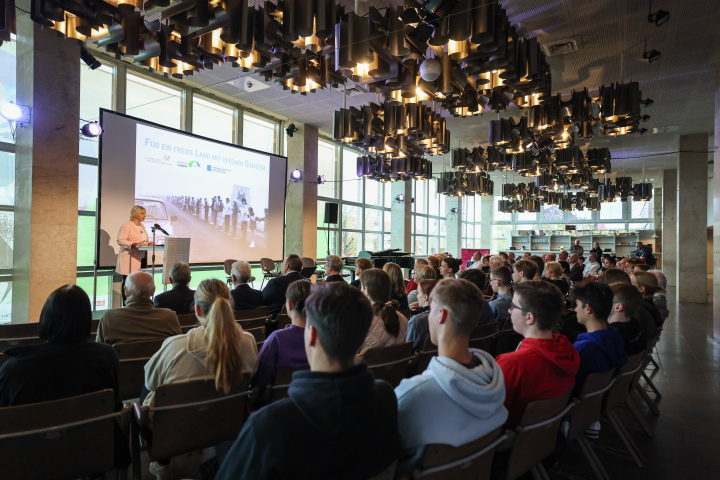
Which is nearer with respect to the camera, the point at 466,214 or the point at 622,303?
the point at 622,303

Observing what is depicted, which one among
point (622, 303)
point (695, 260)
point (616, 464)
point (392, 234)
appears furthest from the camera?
point (392, 234)

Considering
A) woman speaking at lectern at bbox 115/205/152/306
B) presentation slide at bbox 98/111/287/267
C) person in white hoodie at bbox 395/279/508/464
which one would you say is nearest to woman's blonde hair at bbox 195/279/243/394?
person in white hoodie at bbox 395/279/508/464

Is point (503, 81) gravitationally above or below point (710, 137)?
below

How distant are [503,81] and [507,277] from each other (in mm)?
2207

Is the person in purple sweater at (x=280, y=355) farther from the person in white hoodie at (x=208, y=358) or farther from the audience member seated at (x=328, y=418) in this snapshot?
the audience member seated at (x=328, y=418)

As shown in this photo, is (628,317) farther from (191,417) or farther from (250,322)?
(250,322)

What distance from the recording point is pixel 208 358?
215 cm

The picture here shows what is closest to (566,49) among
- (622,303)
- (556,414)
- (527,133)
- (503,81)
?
(527,133)

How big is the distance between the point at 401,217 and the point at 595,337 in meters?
14.7

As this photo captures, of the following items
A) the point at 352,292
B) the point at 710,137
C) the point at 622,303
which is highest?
the point at 710,137

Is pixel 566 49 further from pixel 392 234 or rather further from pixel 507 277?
pixel 392 234

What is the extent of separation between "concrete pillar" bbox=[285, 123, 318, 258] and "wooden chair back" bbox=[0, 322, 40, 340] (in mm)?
8934

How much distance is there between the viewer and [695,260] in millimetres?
11273

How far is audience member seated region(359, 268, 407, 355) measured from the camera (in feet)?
10.2
